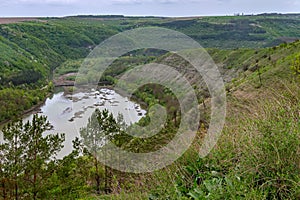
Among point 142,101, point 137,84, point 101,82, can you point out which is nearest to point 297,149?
point 137,84

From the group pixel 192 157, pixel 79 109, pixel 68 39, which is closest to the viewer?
pixel 192 157

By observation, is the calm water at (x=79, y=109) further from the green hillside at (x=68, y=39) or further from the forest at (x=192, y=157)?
the green hillside at (x=68, y=39)

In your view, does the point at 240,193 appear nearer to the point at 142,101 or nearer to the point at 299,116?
the point at 299,116

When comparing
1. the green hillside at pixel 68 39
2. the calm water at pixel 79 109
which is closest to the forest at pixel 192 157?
the calm water at pixel 79 109

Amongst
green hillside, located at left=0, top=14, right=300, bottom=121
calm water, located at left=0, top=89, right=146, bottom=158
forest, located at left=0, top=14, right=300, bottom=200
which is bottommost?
calm water, located at left=0, top=89, right=146, bottom=158

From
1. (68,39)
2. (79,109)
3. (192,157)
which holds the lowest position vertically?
(79,109)

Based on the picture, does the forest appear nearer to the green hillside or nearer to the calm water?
the calm water

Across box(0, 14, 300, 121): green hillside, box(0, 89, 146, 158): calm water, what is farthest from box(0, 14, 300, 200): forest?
box(0, 14, 300, 121): green hillside

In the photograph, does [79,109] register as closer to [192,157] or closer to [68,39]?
[192,157]

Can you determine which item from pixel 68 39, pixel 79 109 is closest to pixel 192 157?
pixel 79 109
